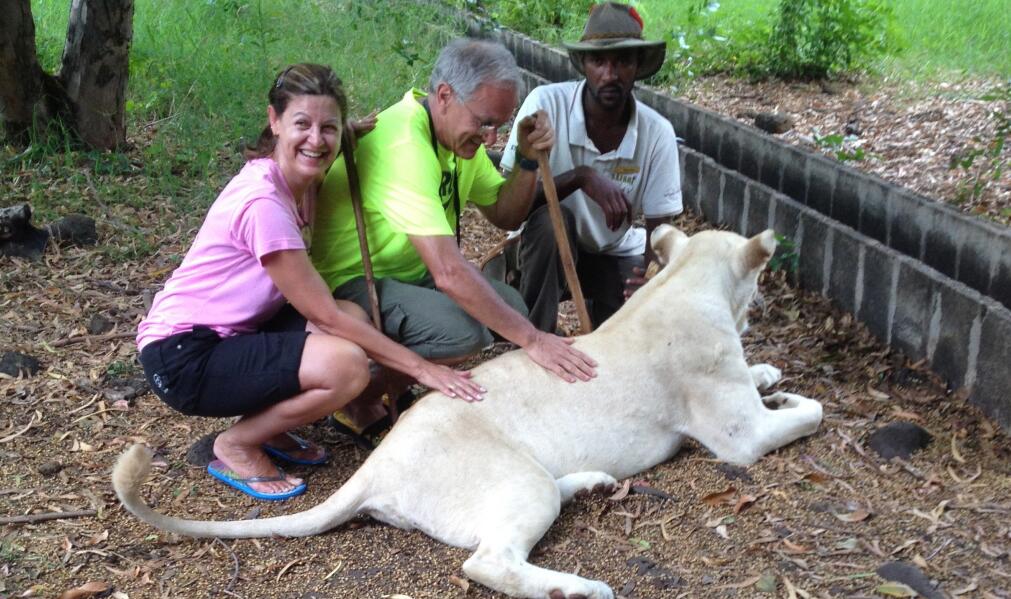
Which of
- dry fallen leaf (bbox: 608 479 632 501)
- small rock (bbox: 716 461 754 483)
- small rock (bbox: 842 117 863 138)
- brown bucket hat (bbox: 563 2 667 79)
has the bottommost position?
small rock (bbox: 716 461 754 483)

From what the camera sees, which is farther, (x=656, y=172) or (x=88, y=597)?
(x=656, y=172)

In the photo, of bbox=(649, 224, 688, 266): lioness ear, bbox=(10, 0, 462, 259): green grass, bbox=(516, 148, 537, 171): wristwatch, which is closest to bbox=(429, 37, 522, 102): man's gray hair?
bbox=(516, 148, 537, 171): wristwatch

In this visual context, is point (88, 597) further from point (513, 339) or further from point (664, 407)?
point (664, 407)

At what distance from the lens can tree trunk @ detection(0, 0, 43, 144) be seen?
7.05 m

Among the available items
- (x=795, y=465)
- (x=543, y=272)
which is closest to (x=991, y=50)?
(x=543, y=272)

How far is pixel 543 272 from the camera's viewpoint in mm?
5242

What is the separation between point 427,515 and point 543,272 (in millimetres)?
1896

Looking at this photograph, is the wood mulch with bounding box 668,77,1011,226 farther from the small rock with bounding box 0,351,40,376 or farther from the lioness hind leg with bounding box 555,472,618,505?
the small rock with bounding box 0,351,40,376

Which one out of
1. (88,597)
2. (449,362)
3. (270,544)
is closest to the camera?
(88,597)

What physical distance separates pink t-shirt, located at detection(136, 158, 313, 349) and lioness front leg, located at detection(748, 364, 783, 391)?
2.13m

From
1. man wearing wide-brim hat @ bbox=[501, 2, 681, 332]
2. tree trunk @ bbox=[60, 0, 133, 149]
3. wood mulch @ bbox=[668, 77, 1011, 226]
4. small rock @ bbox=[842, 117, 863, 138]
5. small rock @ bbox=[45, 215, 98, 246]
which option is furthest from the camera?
tree trunk @ bbox=[60, 0, 133, 149]

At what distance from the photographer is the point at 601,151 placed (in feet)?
17.5

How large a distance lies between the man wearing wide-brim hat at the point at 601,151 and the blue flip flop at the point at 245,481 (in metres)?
1.66

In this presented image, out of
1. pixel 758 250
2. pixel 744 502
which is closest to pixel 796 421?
pixel 744 502
